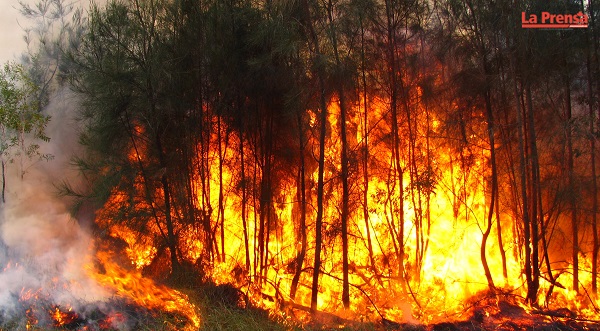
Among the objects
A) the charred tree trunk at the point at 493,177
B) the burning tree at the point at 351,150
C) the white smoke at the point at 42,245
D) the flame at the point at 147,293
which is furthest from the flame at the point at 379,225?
the flame at the point at 147,293

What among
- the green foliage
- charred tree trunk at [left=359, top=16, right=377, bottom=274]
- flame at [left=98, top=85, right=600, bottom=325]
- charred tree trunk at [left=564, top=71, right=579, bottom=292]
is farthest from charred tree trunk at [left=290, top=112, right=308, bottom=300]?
the green foliage

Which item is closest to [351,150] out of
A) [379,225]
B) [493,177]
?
[379,225]

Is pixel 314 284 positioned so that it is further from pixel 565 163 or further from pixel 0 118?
pixel 0 118

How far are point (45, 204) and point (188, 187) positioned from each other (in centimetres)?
243

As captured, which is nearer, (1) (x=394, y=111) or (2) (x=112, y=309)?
(2) (x=112, y=309)

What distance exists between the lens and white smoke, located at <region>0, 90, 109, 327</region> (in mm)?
6156

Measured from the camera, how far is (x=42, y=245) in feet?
23.5

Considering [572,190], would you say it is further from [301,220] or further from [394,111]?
[301,220]

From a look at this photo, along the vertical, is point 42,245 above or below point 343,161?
below

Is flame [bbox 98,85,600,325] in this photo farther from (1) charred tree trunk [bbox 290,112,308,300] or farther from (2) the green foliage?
(2) the green foliage

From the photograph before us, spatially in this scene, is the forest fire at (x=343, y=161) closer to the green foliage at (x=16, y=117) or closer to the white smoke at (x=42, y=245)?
the white smoke at (x=42, y=245)

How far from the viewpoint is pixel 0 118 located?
10.3 m

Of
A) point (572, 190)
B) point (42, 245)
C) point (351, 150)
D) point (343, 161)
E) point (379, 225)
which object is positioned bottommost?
point (42, 245)

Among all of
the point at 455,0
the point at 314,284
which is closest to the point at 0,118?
the point at 314,284
